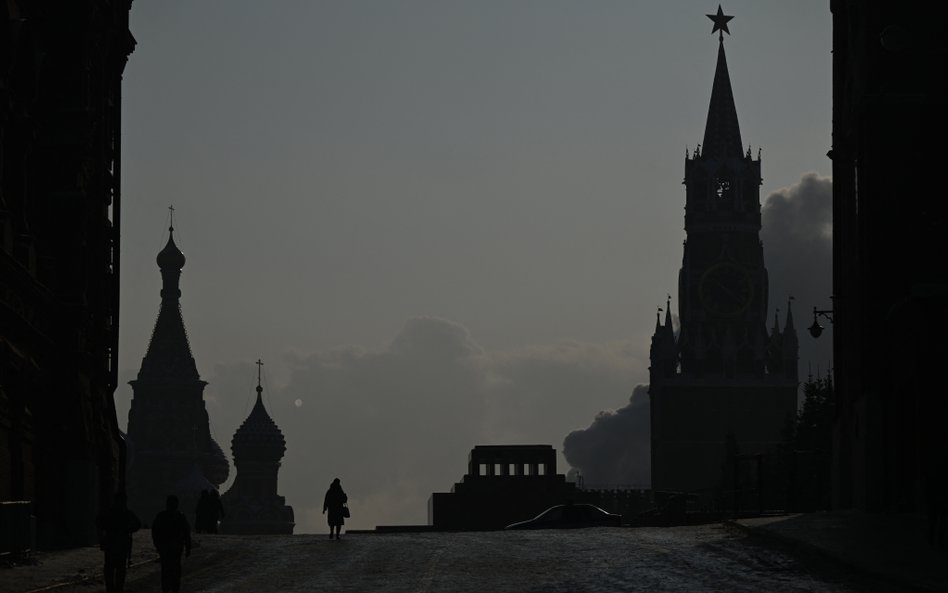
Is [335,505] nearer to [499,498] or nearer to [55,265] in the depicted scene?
[55,265]

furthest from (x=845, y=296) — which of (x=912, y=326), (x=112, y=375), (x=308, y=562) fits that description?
(x=308, y=562)

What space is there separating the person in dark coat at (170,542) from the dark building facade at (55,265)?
36.5 feet

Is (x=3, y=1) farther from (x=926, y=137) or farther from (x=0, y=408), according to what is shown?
(x=926, y=137)

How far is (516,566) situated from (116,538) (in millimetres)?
7747

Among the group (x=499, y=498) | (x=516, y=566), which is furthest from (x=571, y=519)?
(x=499, y=498)

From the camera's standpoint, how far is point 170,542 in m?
33.2

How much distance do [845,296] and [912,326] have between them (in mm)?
11997

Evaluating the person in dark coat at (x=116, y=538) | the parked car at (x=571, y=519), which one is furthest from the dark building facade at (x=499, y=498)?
the person in dark coat at (x=116, y=538)

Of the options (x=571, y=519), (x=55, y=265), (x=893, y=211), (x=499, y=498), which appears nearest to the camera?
(x=55, y=265)

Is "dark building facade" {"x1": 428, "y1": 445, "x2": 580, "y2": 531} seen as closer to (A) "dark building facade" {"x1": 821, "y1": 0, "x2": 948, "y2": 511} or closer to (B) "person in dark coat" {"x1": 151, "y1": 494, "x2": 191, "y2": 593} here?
(A) "dark building facade" {"x1": 821, "y1": 0, "x2": 948, "y2": 511}

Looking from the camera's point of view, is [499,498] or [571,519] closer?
[571,519]

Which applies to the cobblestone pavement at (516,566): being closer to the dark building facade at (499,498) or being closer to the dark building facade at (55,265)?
the dark building facade at (55,265)

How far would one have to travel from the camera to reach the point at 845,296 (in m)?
61.2

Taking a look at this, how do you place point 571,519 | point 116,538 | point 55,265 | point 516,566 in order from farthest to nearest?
point 571,519, point 55,265, point 516,566, point 116,538
